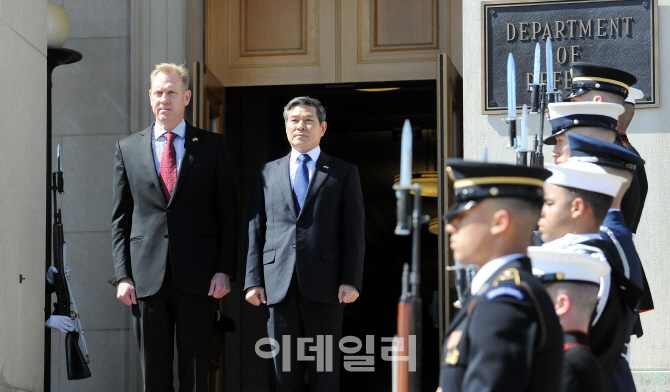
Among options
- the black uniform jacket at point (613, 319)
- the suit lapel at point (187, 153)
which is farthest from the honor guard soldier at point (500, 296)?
the suit lapel at point (187, 153)

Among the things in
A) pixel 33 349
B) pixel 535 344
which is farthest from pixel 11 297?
pixel 535 344

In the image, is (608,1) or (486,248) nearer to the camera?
(486,248)

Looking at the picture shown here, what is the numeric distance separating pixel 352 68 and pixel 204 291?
9.62ft

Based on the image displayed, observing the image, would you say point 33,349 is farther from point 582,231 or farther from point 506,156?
point 582,231

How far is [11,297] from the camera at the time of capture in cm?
578

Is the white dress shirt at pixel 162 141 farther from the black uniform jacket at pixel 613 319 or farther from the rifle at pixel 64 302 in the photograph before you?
the black uniform jacket at pixel 613 319

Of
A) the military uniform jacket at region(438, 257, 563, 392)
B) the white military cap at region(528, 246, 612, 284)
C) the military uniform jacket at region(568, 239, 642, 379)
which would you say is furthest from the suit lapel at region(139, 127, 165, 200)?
the military uniform jacket at region(438, 257, 563, 392)

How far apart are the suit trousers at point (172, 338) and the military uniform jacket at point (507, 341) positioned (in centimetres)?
287

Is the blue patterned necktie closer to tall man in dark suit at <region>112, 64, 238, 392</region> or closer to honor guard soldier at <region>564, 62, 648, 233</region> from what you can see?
tall man in dark suit at <region>112, 64, 238, 392</region>

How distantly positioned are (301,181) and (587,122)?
1867mm

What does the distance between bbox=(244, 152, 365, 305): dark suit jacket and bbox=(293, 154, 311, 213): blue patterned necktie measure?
0.16 feet

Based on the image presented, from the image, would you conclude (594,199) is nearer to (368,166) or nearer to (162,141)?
(162,141)

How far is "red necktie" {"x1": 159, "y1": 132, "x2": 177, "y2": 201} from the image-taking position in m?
5.84

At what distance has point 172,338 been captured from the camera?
5.66 meters
